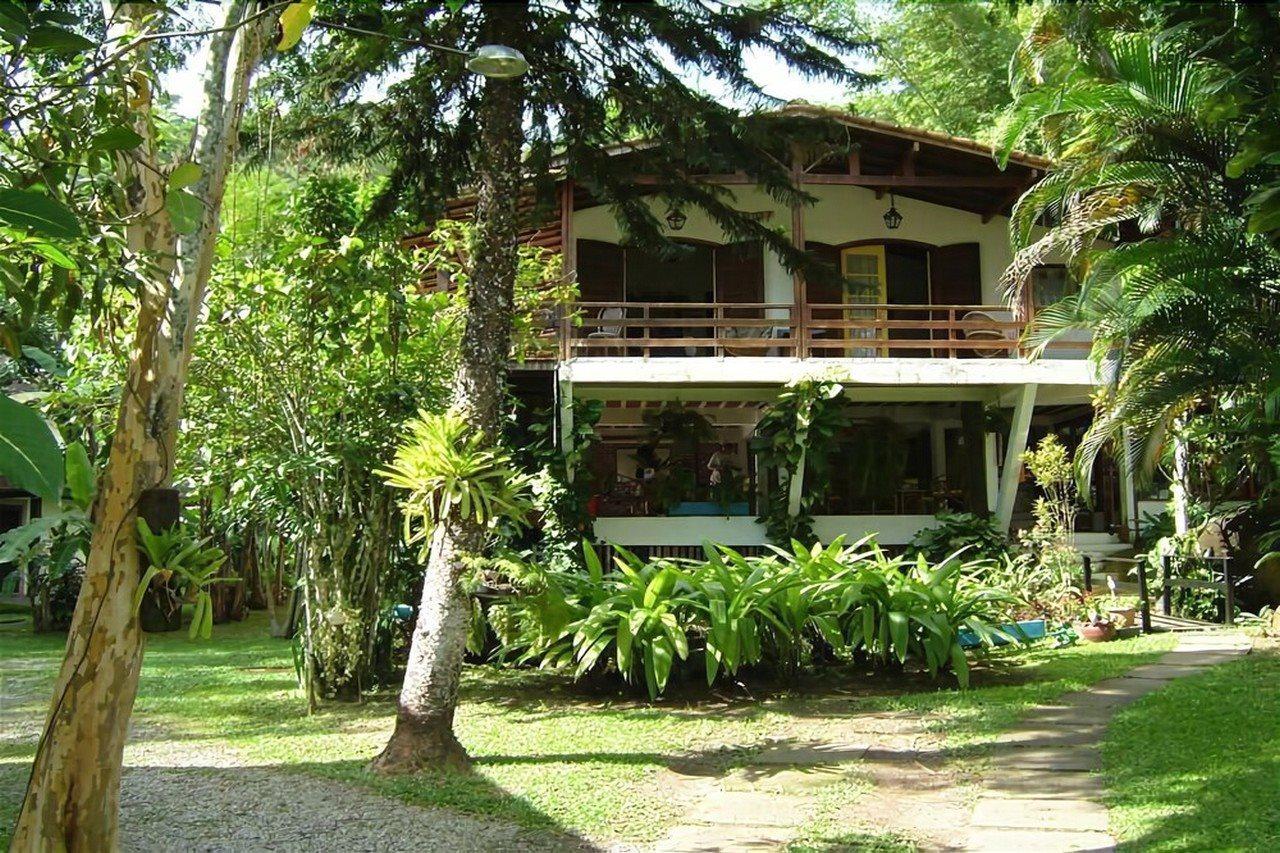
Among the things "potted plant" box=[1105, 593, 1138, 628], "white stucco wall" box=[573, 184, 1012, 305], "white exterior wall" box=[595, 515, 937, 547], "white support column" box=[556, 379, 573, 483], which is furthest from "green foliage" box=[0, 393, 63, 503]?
"white stucco wall" box=[573, 184, 1012, 305]

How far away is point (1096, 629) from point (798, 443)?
182 inches

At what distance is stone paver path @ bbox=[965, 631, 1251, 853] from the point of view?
5152 millimetres

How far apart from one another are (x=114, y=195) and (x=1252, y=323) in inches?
313

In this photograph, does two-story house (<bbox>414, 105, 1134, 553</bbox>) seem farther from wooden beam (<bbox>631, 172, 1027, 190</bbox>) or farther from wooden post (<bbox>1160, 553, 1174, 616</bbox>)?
wooden post (<bbox>1160, 553, 1174, 616</bbox>)

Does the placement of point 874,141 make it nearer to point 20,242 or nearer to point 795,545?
point 795,545

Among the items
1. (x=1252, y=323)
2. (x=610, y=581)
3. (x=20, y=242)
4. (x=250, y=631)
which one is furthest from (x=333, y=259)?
(x=250, y=631)

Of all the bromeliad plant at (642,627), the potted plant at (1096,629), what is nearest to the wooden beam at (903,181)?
the potted plant at (1096,629)

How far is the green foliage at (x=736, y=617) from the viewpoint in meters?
8.80

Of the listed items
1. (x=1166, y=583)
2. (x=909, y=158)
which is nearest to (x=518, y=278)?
(x=909, y=158)

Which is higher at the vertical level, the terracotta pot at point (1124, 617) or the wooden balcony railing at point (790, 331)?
the wooden balcony railing at point (790, 331)

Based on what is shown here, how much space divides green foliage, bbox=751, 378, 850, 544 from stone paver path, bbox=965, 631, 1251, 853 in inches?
240

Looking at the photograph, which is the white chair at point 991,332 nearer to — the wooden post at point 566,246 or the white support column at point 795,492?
the white support column at point 795,492

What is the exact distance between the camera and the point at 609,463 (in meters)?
20.8

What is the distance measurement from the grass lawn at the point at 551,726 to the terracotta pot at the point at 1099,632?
1.24 ft
